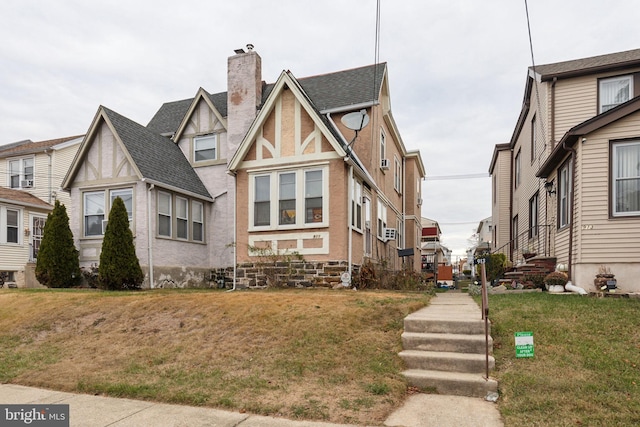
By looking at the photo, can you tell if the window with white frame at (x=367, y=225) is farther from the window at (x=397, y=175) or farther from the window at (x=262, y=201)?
the window at (x=397, y=175)

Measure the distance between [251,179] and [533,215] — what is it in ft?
36.4

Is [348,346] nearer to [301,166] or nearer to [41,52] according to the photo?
[301,166]

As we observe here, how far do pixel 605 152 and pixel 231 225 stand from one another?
12.4 meters

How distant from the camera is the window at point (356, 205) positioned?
1296 centimetres

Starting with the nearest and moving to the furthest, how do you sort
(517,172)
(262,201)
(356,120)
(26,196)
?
(356,120) → (262,201) → (517,172) → (26,196)

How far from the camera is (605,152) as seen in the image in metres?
10.3

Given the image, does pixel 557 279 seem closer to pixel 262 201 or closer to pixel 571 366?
pixel 571 366

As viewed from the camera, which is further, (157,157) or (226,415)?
(157,157)

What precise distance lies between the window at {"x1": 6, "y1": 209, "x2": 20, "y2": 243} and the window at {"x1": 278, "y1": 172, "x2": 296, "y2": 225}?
1519 cm

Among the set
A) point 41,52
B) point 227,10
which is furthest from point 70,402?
point 41,52

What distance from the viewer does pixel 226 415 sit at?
15.2ft

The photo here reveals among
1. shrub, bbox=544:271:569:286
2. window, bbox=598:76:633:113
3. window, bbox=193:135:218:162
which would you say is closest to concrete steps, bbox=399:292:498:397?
shrub, bbox=544:271:569:286

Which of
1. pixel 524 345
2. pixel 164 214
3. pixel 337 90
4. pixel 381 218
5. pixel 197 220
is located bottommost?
pixel 524 345

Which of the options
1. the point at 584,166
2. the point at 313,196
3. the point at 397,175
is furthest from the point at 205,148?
the point at 584,166
